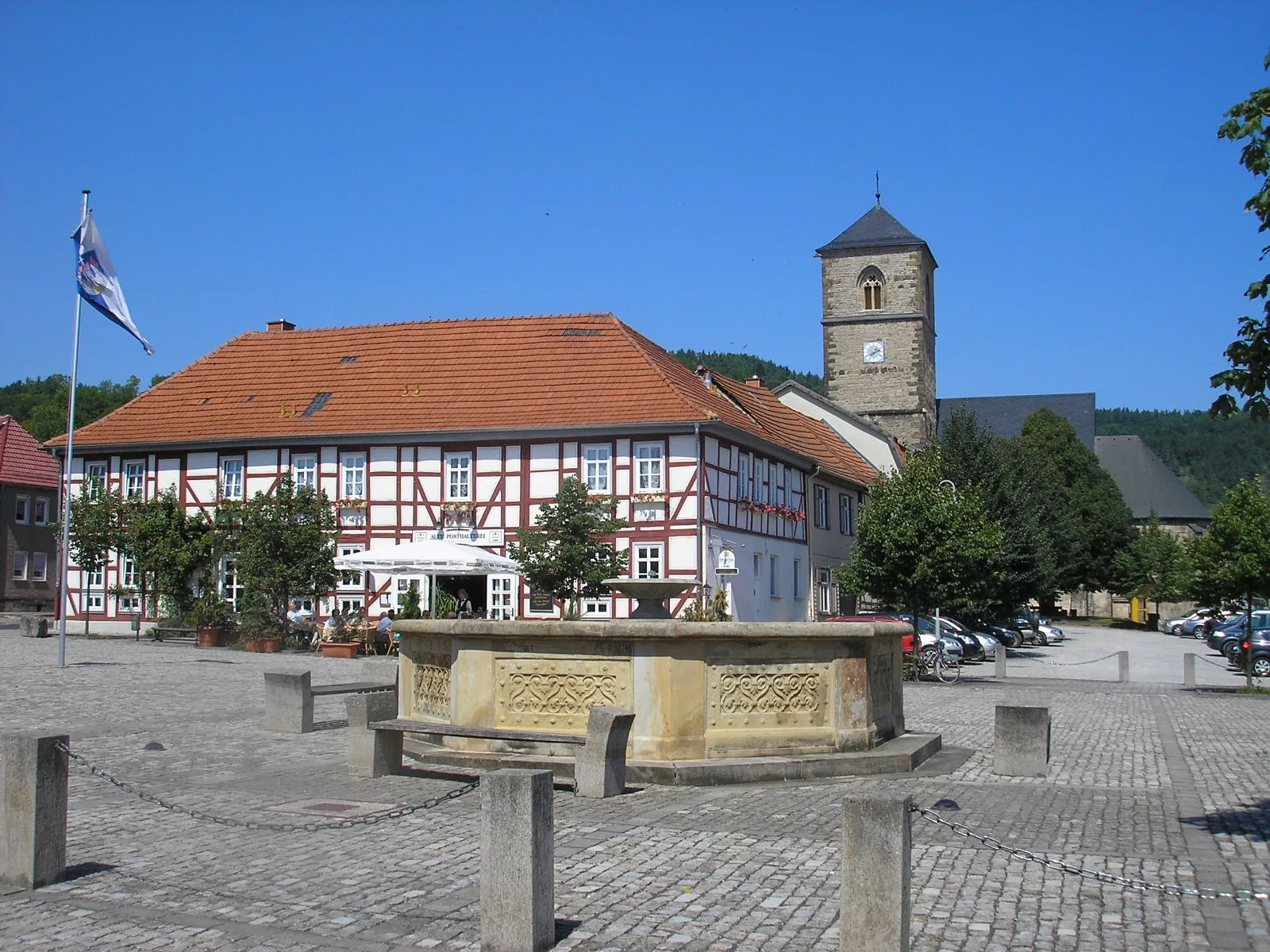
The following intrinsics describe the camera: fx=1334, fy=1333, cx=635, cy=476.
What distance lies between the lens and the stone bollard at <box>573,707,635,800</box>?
422 inches

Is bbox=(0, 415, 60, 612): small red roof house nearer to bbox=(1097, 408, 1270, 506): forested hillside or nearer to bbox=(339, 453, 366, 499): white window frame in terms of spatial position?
bbox=(339, 453, 366, 499): white window frame

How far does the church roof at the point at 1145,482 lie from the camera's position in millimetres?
95500

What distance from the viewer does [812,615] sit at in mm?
45781

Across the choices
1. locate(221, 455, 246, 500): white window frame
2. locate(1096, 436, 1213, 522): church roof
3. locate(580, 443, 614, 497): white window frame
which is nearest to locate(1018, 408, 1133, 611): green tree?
locate(1096, 436, 1213, 522): church roof

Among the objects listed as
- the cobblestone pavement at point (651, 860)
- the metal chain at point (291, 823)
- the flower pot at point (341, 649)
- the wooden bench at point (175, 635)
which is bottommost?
the cobblestone pavement at point (651, 860)

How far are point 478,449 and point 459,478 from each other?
1023 mm

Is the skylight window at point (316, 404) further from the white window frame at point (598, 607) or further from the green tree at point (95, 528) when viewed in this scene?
the white window frame at point (598, 607)

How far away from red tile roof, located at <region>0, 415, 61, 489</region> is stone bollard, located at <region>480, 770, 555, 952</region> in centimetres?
6024

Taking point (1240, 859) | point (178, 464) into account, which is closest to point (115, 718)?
point (1240, 859)

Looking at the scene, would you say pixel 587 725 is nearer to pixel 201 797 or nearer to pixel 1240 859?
pixel 201 797

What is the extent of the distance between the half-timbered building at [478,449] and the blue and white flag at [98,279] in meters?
10.6

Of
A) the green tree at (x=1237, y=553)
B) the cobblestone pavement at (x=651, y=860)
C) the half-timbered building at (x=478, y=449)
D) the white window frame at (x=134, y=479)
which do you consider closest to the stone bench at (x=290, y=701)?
the cobblestone pavement at (x=651, y=860)

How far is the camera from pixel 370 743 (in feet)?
38.9

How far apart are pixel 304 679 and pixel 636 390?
2361 cm
